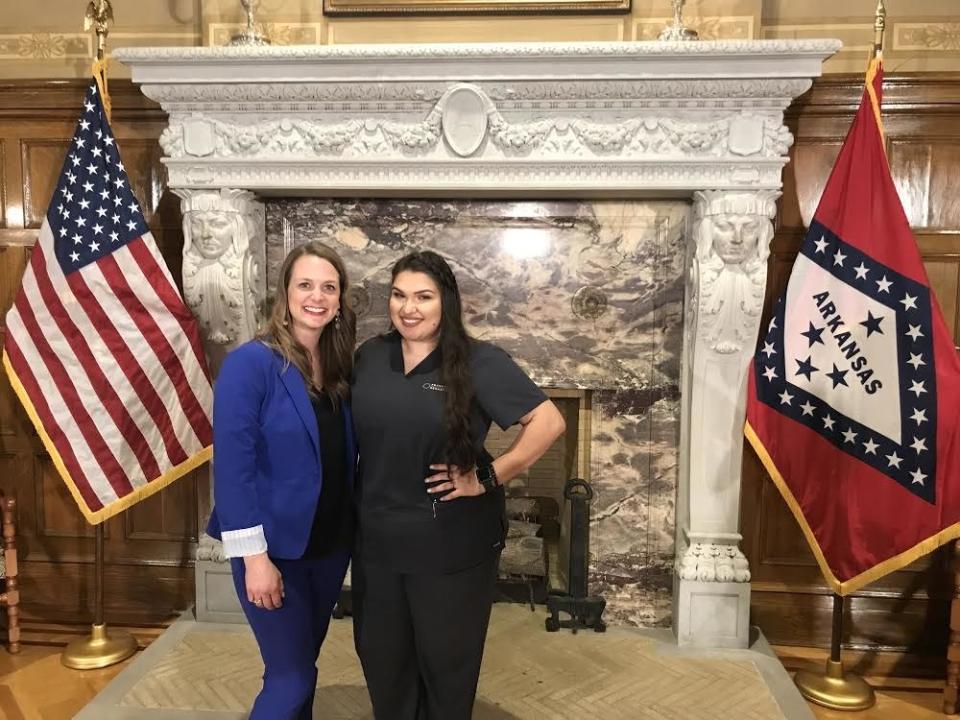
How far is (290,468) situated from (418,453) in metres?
0.32

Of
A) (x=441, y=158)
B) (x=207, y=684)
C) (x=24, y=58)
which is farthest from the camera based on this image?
(x=24, y=58)

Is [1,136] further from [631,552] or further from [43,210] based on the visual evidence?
[631,552]

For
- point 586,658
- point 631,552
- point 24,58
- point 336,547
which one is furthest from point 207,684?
point 24,58

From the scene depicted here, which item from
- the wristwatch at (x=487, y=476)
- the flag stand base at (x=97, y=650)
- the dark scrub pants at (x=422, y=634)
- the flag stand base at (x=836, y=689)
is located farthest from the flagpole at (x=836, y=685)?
the flag stand base at (x=97, y=650)

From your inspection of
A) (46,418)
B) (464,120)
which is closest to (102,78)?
(46,418)

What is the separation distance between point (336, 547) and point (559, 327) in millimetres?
1623

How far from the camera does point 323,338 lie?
1999mm

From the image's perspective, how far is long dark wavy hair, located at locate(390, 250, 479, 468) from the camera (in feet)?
6.07

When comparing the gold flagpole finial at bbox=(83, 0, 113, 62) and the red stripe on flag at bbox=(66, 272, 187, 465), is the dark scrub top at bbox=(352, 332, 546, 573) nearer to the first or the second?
the red stripe on flag at bbox=(66, 272, 187, 465)

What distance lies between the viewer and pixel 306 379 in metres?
1.91

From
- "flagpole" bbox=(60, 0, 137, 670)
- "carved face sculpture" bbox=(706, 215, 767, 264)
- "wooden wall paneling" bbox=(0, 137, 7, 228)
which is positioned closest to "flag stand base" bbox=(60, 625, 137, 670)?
"flagpole" bbox=(60, 0, 137, 670)

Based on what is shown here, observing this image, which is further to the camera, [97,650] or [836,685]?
[97,650]

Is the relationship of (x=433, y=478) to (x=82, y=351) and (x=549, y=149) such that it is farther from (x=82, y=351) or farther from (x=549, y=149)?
(x=82, y=351)

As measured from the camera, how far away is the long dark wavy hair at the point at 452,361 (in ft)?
6.07
